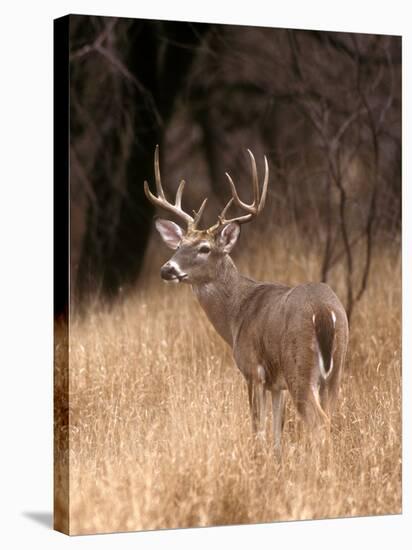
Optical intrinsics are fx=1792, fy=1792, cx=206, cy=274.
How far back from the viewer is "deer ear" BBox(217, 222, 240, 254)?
12258 millimetres

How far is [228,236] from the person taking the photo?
12.3 m

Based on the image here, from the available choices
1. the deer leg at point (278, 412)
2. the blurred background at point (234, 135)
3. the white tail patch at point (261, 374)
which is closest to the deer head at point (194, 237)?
the blurred background at point (234, 135)

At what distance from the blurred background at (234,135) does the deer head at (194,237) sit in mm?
136

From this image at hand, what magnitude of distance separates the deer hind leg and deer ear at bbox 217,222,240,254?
33.7 inches

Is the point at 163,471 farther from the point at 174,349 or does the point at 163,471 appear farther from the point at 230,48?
the point at 230,48

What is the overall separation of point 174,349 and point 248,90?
1.87 m

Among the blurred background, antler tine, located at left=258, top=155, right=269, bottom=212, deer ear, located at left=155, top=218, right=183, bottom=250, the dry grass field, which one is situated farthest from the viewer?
antler tine, located at left=258, top=155, right=269, bottom=212

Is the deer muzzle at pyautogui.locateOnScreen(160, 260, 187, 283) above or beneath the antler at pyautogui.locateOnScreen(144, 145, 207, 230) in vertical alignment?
beneath

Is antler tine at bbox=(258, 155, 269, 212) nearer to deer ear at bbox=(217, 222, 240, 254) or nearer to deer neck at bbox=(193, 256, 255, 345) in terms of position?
deer ear at bbox=(217, 222, 240, 254)

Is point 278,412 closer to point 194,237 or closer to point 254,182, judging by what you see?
point 194,237

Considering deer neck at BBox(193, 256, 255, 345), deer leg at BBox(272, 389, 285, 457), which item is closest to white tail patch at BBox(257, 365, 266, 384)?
deer leg at BBox(272, 389, 285, 457)

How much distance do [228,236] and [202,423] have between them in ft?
4.28

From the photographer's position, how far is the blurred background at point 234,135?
38.6 feet

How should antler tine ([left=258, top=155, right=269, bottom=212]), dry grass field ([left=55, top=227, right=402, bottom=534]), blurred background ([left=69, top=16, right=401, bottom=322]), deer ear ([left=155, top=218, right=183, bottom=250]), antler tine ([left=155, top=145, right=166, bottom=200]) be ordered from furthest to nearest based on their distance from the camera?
1. antler tine ([left=258, top=155, right=269, bottom=212])
2. deer ear ([left=155, top=218, right=183, bottom=250])
3. antler tine ([left=155, top=145, right=166, bottom=200])
4. blurred background ([left=69, top=16, right=401, bottom=322])
5. dry grass field ([left=55, top=227, right=402, bottom=534])
